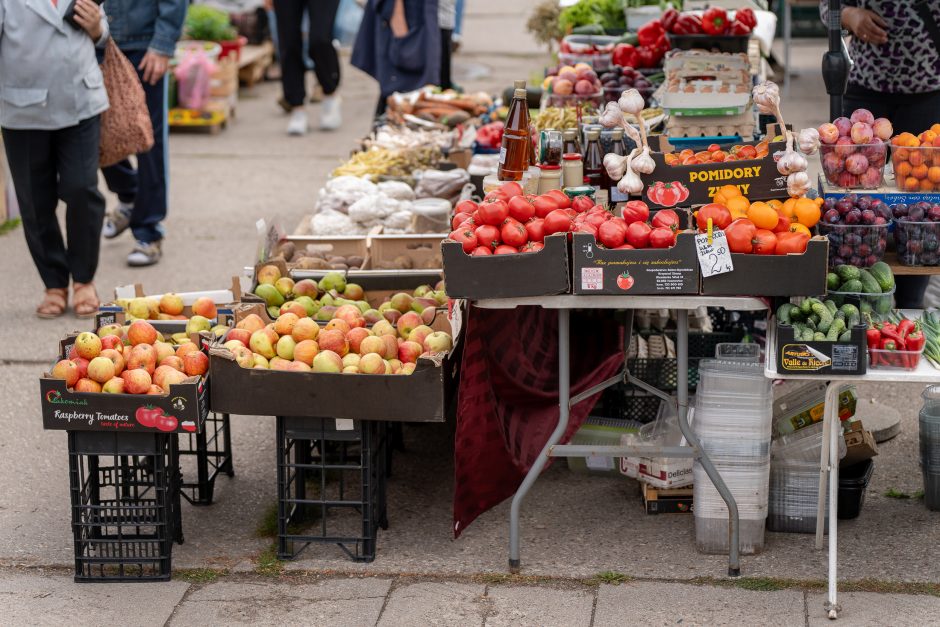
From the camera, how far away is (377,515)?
4422mm

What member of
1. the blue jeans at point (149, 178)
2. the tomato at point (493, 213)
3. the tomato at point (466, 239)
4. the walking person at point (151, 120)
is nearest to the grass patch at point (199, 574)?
the tomato at point (466, 239)

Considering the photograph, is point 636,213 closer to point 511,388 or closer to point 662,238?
point 662,238

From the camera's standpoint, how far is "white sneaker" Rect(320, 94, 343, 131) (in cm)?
1119

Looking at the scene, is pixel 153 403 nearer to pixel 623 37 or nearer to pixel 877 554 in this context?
pixel 877 554

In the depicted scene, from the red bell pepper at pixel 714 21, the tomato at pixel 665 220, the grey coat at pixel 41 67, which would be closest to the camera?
the tomato at pixel 665 220

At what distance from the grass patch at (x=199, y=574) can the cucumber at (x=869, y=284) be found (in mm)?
2283

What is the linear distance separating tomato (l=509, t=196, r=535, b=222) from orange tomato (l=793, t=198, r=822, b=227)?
85 centimetres

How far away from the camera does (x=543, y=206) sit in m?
4.16

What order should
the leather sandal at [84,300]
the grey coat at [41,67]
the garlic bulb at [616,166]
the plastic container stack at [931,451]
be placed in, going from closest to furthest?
the garlic bulb at [616,166], the plastic container stack at [931,451], the grey coat at [41,67], the leather sandal at [84,300]

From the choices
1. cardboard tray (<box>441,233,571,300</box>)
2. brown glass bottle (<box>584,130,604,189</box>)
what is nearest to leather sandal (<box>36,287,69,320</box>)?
brown glass bottle (<box>584,130,604,189</box>)

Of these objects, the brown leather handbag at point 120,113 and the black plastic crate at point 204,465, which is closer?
the black plastic crate at point 204,465

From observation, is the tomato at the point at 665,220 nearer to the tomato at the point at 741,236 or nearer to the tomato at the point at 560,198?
the tomato at the point at 741,236

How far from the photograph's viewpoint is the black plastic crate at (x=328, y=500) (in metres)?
4.18

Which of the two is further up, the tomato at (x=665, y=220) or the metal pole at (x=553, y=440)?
the tomato at (x=665, y=220)
